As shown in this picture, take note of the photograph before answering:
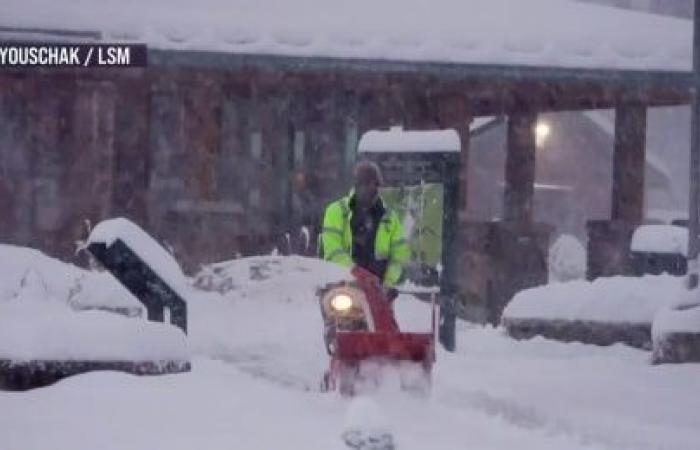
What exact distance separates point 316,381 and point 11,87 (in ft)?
26.0

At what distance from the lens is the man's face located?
8.01 metres

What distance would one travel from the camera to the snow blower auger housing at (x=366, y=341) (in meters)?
7.14

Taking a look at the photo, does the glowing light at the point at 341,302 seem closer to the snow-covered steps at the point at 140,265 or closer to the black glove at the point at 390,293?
the black glove at the point at 390,293

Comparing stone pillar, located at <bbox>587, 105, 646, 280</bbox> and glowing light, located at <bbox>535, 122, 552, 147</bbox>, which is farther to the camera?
glowing light, located at <bbox>535, 122, 552, 147</bbox>

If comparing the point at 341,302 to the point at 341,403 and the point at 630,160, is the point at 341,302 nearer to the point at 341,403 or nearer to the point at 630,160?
the point at 341,403

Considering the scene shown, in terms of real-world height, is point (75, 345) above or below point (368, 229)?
below

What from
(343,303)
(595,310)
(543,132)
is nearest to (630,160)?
(595,310)

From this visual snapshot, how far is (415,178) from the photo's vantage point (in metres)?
11.2

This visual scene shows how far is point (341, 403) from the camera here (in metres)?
7.23

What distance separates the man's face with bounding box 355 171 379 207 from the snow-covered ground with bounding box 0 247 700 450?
1.35 metres
